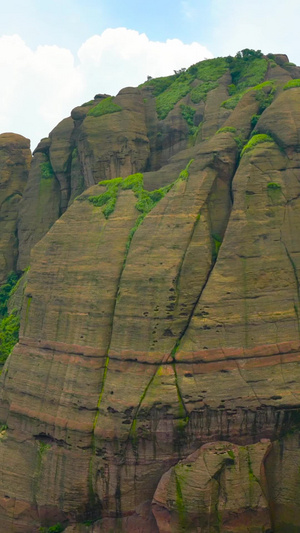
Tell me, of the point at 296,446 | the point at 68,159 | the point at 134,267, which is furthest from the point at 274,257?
the point at 68,159

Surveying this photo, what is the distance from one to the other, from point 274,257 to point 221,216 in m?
3.30

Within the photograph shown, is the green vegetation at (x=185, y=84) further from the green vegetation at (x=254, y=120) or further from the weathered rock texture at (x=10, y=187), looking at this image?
the weathered rock texture at (x=10, y=187)

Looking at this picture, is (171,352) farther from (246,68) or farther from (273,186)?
(246,68)

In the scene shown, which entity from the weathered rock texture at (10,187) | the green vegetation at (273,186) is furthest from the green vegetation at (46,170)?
the green vegetation at (273,186)

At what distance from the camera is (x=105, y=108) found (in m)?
31.7

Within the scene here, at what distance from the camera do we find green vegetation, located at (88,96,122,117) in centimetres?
3148

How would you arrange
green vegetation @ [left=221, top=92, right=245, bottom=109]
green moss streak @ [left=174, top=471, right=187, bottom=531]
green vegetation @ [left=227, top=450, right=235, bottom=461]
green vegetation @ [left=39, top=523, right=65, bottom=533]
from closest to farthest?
green moss streak @ [left=174, top=471, right=187, bottom=531]
green vegetation @ [left=227, top=450, right=235, bottom=461]
green vegetation @ [left=39, top=523, right=65, bottom=533]
green vegetation @ [left=221, top=92, right=245, bottom=109]

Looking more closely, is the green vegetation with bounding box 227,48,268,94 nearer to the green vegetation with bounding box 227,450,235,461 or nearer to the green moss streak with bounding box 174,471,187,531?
the green vegetation with bounding box 227,450,235,461

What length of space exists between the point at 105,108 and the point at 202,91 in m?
5.87

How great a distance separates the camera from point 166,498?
19891 millimetres

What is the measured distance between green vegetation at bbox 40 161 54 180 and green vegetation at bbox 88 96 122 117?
5.73 metres

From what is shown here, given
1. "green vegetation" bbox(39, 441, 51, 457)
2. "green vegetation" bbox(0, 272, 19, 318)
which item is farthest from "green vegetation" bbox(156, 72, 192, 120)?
"green vegetation" bbox(39, 441, 51, 457)

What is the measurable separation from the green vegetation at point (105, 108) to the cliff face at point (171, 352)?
6235mm

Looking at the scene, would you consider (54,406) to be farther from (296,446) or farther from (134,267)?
(296,446)
